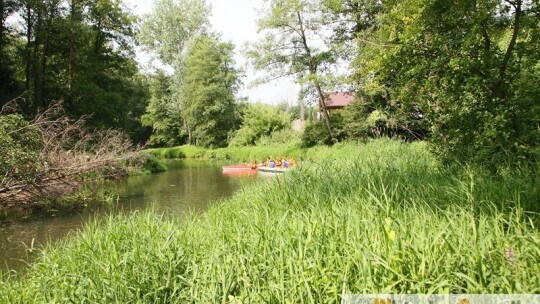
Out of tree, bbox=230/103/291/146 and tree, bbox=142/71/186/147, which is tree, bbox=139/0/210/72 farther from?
tree, bbox=230/103/291/146

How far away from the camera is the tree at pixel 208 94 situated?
1300 inches

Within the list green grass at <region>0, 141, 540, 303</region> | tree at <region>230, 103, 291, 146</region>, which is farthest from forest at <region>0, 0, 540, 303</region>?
tree at <region>230, 103, 291, 146</region>

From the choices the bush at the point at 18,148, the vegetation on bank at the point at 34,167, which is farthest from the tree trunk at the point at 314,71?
the bush at the point at 18,148

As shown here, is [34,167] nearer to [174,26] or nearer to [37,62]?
[37,62]

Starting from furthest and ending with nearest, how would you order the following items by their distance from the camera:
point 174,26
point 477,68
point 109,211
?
Answer: point 174,26, point 109,211, point 477,68

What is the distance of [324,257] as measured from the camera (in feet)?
8.20

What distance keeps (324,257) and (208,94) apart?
31561 mm

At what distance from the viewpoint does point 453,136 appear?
519 cm

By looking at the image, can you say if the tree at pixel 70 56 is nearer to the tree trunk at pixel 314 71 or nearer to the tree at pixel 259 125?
the tree at pixel 259 125

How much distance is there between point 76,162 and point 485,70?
9.79 meters

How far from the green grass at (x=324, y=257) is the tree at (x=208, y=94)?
1171 inches

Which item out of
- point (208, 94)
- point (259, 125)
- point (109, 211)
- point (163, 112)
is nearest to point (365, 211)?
point (109, 211)

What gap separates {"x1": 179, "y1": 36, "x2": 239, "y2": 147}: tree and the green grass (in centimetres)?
2974

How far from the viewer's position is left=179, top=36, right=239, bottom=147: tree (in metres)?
33.0
